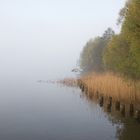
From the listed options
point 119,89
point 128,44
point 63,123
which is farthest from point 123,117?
point 128,44

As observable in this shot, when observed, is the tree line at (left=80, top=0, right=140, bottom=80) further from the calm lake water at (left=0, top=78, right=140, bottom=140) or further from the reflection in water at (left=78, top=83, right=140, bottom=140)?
the calm lake water at (left=0, top=78, right=140, bottom=140)

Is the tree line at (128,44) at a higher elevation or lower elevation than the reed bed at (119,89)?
higher

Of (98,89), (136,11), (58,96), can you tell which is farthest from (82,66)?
(136,11)

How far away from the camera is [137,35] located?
2353 centimetres

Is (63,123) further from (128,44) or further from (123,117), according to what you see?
(128,44)

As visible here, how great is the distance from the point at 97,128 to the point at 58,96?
20.6 m

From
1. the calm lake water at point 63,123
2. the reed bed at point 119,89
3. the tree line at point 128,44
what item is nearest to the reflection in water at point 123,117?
the calm lake water at point 63,123

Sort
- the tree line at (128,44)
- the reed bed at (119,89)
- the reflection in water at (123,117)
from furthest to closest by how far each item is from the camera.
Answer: the reed bed at (119,89)
the tree line at (128,44)
the reflection in water at (123,117)

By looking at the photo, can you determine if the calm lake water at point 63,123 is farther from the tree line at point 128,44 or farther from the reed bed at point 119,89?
the tree line at point 128,44

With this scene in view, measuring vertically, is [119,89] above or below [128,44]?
below

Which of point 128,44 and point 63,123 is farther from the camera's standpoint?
point 128,44

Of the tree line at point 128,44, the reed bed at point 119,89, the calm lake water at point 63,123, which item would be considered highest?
the tree line at point 128,44

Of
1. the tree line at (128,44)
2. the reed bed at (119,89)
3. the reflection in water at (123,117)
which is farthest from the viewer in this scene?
the reed bed at (119,89)

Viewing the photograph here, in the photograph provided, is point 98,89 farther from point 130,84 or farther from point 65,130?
point 65,130
